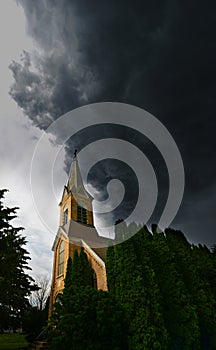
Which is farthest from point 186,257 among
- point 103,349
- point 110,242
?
point 103,349

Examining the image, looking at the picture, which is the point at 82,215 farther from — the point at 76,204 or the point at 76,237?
the point at 76,237

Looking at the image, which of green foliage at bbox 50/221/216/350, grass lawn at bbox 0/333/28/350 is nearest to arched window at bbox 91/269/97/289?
green foliage at bbox 50/221/216/350

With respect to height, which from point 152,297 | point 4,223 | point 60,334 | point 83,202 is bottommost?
point 60,334

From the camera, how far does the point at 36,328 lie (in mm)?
18172

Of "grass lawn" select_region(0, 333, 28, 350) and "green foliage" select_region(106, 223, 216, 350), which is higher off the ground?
"green foliage" select_region(106, 223, 216, 350)

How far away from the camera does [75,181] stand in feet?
99.8

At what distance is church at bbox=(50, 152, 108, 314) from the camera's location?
61.2ft

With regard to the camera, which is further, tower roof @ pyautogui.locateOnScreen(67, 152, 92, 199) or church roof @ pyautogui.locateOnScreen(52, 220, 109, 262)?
tower roof @ pyautogui.locateOnScreen(67, 152, 92, 199)

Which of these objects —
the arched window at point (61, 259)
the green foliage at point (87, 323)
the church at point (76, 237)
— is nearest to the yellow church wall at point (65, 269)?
the church at point (76, 237)

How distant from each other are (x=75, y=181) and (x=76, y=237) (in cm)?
1026

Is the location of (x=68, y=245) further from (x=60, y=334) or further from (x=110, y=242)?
(x=60, y=334)

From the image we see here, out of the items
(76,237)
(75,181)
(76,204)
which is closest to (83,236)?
(76,237)

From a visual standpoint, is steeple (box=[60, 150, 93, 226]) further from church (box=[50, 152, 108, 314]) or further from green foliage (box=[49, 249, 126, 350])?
green foliage (box=[49, 249, 126, 350])

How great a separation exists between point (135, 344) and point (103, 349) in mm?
1881
